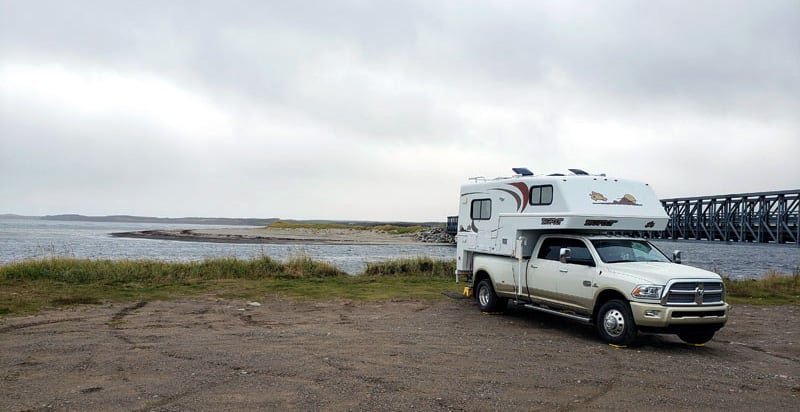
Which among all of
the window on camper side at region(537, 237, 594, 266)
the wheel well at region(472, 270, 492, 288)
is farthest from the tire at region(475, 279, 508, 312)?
the window on camper side at region(537, 237, 594, 266)

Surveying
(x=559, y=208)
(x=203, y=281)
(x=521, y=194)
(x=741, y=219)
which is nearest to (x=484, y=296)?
(x=521, y=194)

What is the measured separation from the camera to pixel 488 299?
575 inches

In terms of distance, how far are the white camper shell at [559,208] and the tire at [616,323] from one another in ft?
6.21

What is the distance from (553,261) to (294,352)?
5.75 m

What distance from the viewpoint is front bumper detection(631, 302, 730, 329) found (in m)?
10.4

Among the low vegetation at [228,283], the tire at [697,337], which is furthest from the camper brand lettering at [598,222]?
the low vegetation at [228,283]

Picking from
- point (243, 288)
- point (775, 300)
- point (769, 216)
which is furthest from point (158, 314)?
point (769, 216)

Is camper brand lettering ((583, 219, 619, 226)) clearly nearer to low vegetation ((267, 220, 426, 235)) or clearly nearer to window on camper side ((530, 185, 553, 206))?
window on camper side ((530, 185, 553, 206))

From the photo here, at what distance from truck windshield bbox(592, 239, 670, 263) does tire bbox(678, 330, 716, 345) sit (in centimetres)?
152

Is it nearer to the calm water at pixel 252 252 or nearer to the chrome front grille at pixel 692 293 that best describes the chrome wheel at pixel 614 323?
the chrome front grille at pixel 692 293

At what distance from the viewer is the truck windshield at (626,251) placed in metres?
11.9

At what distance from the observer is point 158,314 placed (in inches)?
539

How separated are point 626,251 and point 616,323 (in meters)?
1.75

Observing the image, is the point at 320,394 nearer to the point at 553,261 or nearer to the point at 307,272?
the point at 553,261
